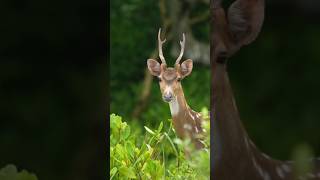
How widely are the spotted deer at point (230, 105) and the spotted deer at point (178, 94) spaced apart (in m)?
0.13

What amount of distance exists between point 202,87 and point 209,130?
0.49m

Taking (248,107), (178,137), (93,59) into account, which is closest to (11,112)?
(93,59)

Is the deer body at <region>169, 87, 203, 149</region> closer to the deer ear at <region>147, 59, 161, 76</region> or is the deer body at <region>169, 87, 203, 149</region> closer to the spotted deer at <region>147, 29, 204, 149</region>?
the spotted deer at <region>147, 29, 204, 149</region>

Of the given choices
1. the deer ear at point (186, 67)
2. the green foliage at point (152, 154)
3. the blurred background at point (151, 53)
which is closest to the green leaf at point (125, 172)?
the green foliage at point (152, 154)

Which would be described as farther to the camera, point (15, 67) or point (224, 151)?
point (15, 67)

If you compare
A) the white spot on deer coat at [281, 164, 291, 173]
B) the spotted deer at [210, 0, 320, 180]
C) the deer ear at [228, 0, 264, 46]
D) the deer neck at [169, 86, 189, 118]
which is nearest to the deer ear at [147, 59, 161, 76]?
the deer neck at [169, 86, 189, 118]

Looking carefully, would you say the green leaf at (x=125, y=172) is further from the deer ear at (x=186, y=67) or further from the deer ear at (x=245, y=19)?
the deer ear at (x=245, y=19)

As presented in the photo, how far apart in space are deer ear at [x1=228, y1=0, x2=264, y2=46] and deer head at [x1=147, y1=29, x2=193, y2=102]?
249 millimetres

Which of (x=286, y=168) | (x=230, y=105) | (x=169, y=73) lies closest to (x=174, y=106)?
(x=169, y=73)

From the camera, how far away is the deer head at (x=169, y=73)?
3693 millimetres

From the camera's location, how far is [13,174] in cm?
361

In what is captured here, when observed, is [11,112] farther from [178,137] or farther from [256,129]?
[256,129]

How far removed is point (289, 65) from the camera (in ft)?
12.6

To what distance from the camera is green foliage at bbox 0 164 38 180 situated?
3590 millimetres
